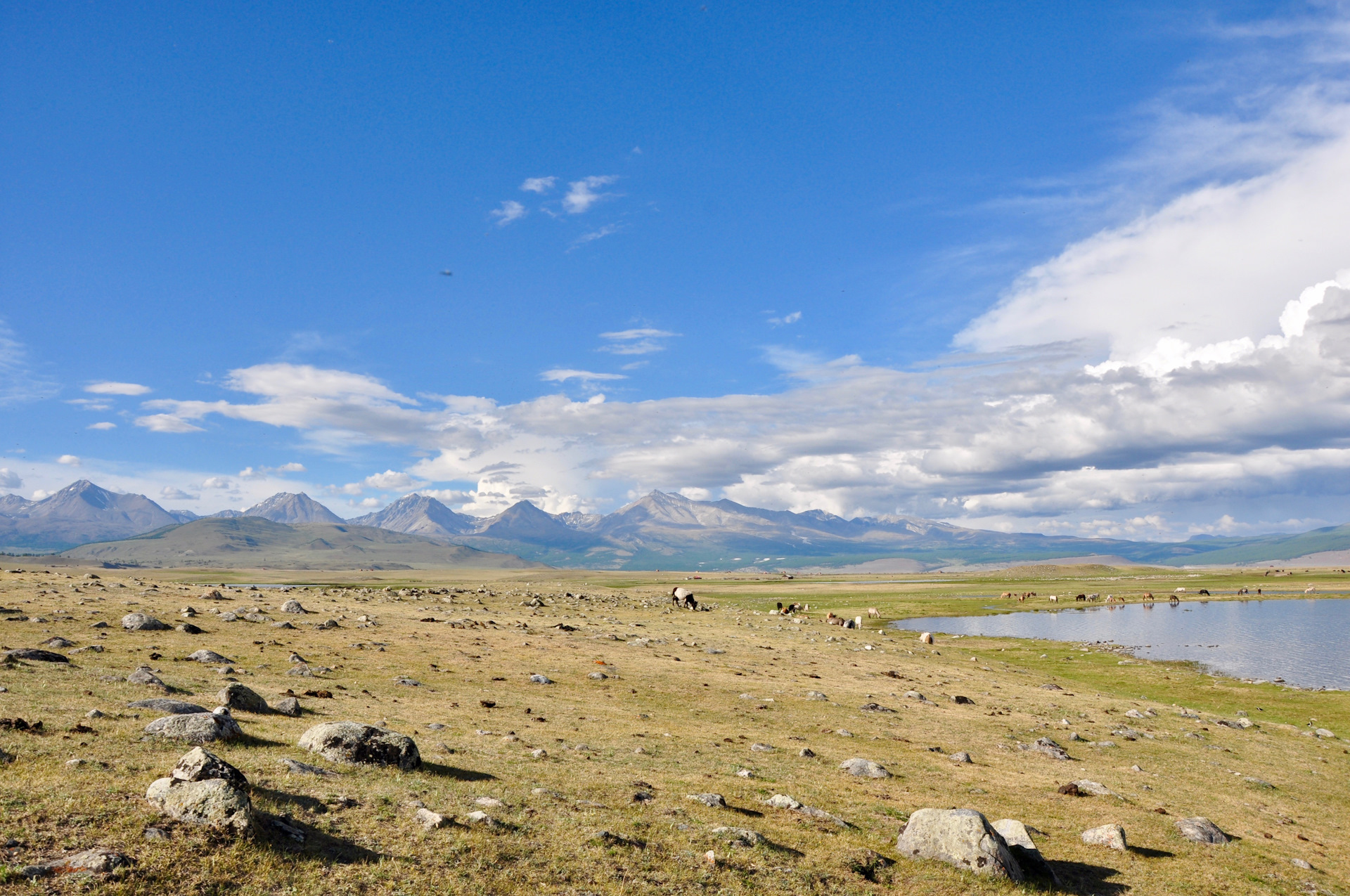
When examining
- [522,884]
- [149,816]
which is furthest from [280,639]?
[522,884]

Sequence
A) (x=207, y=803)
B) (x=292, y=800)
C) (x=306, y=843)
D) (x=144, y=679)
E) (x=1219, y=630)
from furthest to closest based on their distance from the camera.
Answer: (x=1219, y=630) → (x=144, y=679) → (x=292, y=800) → (x=306, y=843) → (x=207, y=803)

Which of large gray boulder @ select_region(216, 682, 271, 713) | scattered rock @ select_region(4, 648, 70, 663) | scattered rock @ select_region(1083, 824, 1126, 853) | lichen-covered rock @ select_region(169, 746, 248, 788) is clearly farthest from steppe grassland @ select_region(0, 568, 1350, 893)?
scattered rock @ select_region(4, 648, 70, 663)

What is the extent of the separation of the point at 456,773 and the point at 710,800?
7299mm

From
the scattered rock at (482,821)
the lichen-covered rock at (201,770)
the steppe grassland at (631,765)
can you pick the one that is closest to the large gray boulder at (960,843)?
the steppe grassland at (631,765)

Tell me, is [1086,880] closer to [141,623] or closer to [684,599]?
[141,623]

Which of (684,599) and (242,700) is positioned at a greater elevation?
(242,700)

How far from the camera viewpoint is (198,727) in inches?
756

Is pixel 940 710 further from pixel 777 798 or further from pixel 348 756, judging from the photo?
pixel 348 756

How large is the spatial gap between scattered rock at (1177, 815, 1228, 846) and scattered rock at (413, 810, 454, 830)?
22.8m

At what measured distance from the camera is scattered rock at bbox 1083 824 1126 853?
66.5ft

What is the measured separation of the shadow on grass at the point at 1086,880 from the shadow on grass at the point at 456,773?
1530cm

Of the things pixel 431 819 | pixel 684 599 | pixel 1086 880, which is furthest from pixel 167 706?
pixel 684 599

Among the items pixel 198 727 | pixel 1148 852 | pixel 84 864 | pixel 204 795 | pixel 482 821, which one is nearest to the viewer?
pixel 84 864

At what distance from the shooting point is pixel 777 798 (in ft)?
67.9
